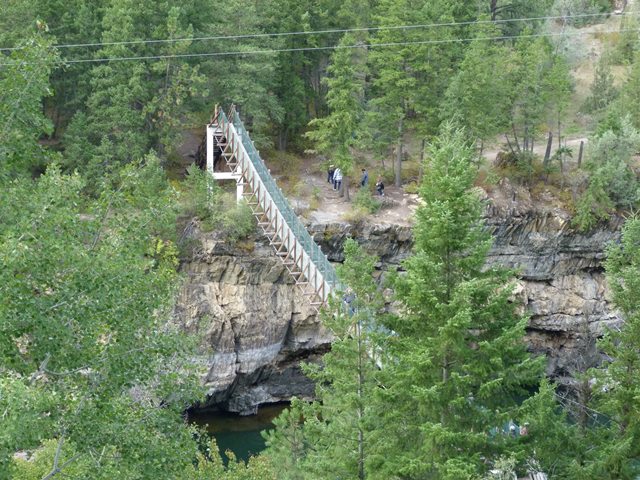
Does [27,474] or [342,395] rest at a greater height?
[342,395]

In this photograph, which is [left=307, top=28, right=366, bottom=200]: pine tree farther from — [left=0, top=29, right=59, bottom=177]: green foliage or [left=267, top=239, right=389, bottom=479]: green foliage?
[left=0, top=29, right=59, bottom=177]: green foliage

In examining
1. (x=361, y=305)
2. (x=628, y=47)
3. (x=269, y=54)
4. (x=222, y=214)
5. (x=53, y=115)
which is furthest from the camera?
(x=628, y=47)

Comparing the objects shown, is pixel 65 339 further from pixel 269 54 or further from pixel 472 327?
pixel 269 54

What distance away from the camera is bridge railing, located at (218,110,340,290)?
29547 millimetres

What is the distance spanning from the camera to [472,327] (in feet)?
49.3

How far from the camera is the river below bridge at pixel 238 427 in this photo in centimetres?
3028

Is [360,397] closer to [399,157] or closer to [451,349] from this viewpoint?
[451,349]

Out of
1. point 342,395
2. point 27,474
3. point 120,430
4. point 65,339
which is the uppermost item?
point 65,339

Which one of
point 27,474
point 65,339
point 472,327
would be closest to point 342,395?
point 472,327

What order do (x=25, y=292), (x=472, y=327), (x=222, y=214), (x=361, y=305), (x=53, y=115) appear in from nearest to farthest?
(x=25, y=292), (x=472, y=327), (x=361, y=305), (x=222, y=214), (x=53, y=115)

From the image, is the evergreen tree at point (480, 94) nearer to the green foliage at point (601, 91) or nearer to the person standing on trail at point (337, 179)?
the person standing on trail at point (337, 179)

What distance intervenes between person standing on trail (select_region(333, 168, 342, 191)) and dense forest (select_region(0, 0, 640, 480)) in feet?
1.92

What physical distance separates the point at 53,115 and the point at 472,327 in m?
25.5

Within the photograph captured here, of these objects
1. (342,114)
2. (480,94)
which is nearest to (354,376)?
(342,114)
